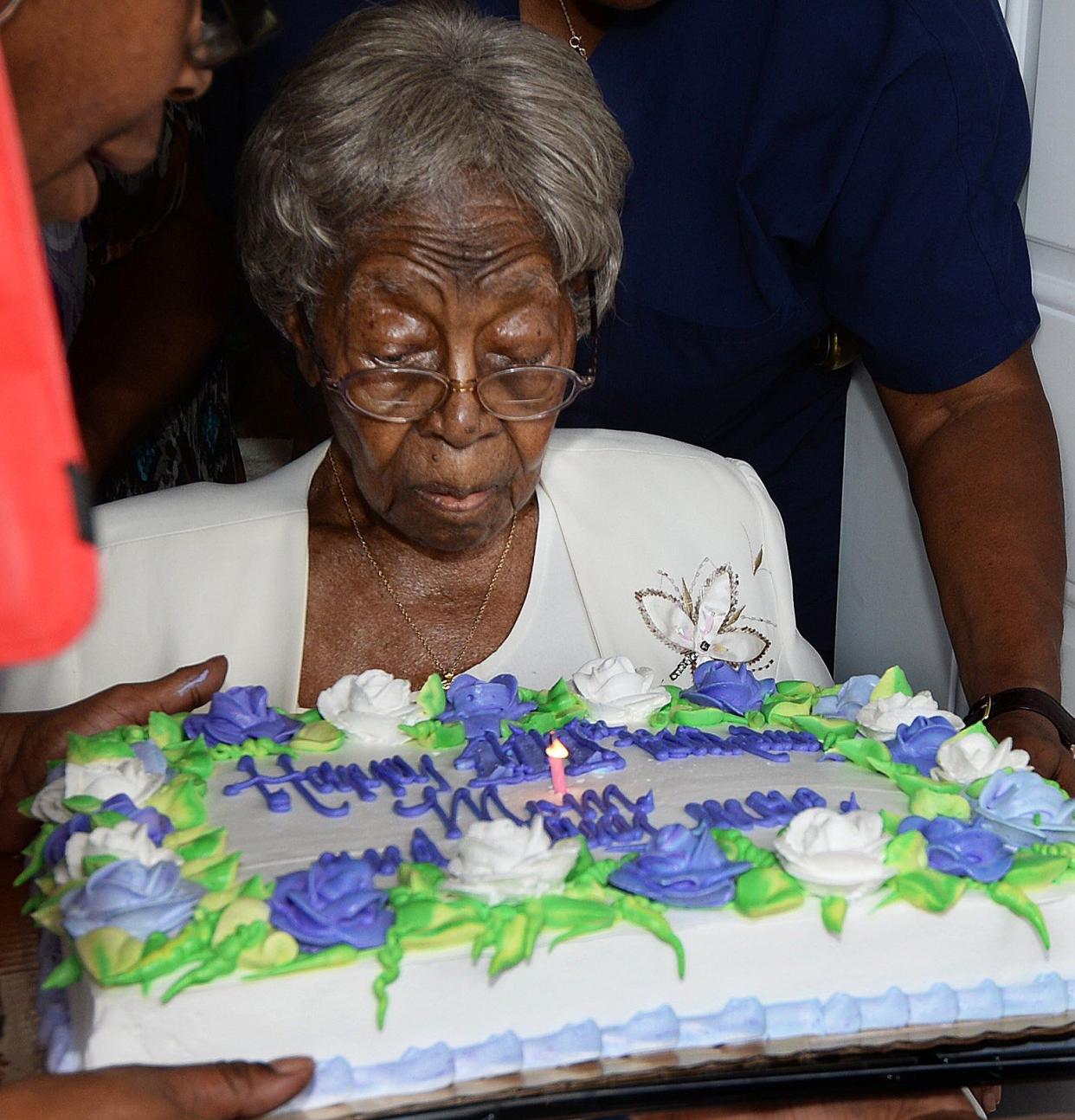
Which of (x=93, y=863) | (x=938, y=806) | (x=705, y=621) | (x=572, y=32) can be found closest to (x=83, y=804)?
(x=93, y=863)

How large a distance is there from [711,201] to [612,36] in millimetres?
254

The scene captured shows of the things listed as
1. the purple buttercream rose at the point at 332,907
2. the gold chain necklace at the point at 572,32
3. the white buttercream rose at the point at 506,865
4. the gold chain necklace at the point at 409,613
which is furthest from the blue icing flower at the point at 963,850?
the gold chain necklace at the point at 572,32

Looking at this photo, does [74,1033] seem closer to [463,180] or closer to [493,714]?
[493,714]

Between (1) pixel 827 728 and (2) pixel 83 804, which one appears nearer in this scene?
(2) pixel 83 804

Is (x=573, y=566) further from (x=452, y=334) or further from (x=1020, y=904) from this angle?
(x=1020, y=904)

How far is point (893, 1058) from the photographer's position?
110cm

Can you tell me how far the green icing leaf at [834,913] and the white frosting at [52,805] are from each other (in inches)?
26.8

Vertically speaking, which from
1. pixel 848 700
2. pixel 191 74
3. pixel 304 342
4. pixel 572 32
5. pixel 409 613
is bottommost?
pixel 409 613

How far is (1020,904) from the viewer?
1215 millimetres

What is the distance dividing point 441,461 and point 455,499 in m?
0.06

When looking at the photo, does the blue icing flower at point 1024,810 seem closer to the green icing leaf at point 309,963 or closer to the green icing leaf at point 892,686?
the green icing leaf at point 892,686

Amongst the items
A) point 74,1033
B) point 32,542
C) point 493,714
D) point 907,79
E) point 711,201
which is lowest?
point 493,714

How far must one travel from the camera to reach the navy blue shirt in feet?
6.53

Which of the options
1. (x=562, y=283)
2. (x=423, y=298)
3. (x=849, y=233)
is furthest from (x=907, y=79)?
(x=423, y=298)
